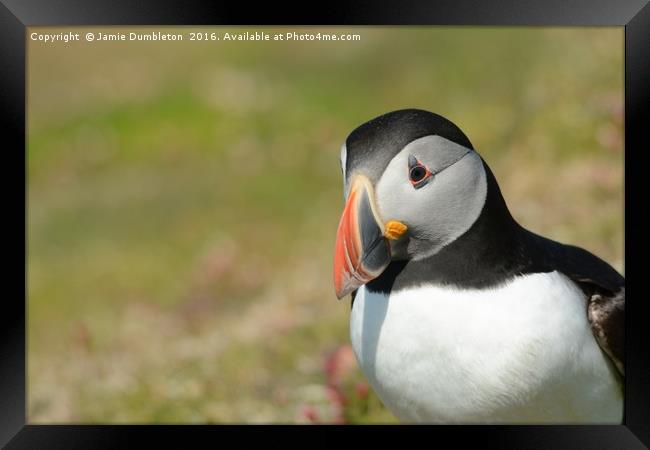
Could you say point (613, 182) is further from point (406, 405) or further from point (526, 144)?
point (406, 405)

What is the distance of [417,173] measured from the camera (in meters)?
4.09

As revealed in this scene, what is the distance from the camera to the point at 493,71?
9969 mm

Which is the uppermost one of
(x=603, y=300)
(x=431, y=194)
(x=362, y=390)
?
(x=431, y=194)

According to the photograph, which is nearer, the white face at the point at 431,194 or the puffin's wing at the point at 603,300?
the white face at the point at 431,194

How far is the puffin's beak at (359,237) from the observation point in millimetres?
4004

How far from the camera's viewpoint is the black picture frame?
4.23 metres

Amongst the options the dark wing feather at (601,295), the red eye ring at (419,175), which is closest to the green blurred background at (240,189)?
the dark wing feather at (601,295)

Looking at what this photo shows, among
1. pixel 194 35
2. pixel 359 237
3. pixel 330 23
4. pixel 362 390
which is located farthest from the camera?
pixel 194 35

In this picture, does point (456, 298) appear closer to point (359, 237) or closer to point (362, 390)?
point (359, 237)

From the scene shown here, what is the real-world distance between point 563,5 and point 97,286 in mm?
6599

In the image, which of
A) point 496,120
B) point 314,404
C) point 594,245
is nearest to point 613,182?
point 594,245

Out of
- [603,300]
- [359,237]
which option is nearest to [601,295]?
[603,300]

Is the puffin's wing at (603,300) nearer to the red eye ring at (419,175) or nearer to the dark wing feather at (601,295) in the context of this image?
the dark wing feather at (601,295)

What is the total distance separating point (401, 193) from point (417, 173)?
108 mm
